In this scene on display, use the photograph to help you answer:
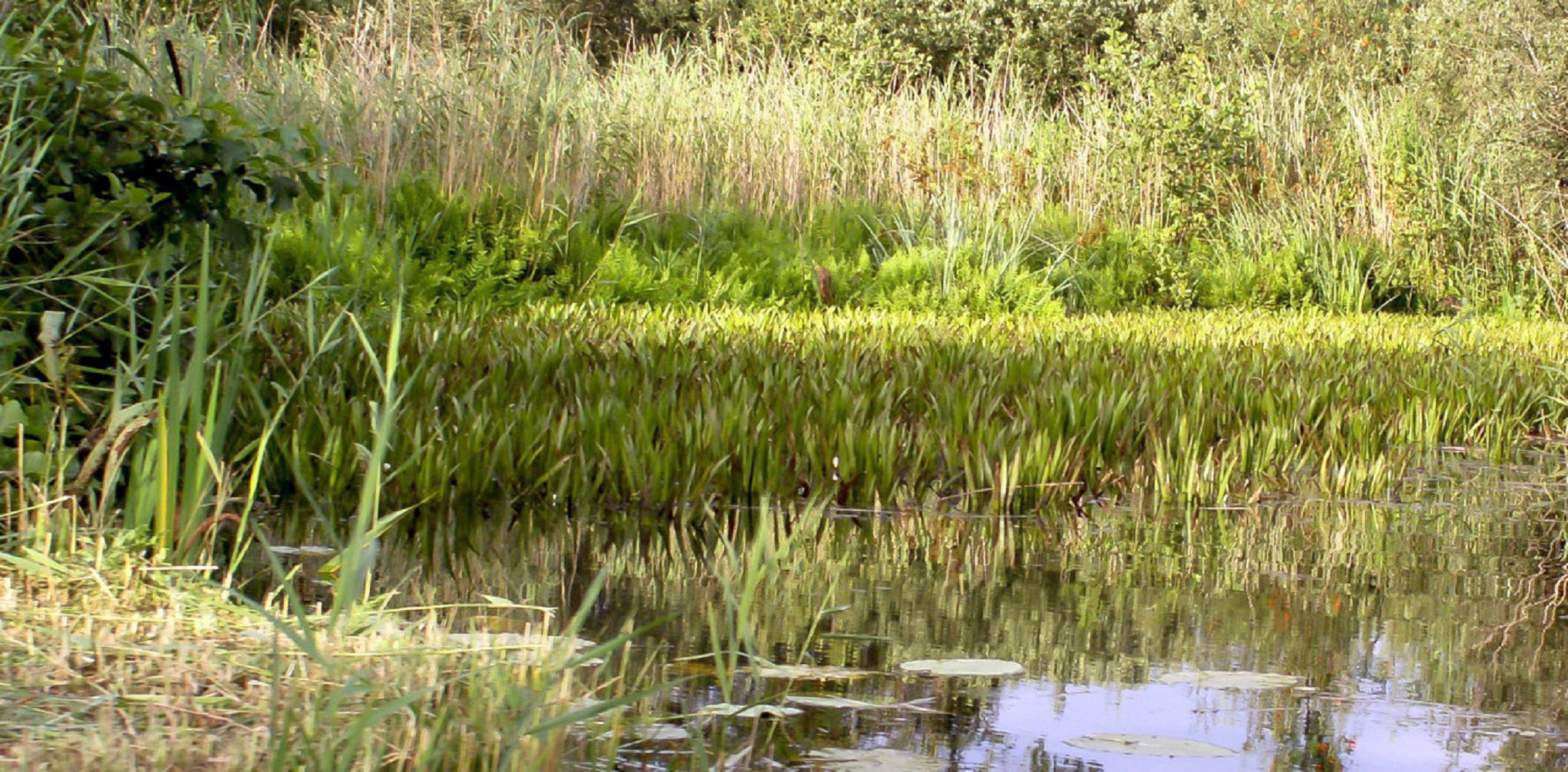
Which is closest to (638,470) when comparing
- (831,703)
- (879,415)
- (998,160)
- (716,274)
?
(879,415)

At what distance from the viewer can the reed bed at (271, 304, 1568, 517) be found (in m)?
3.98

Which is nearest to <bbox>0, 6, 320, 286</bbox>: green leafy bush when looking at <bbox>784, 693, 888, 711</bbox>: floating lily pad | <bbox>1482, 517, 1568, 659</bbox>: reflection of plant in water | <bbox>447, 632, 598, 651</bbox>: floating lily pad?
<bbox>447, 632, 598, 651</bbox>: floating lily pad

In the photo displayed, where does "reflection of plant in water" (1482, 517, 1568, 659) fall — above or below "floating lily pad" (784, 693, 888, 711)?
above

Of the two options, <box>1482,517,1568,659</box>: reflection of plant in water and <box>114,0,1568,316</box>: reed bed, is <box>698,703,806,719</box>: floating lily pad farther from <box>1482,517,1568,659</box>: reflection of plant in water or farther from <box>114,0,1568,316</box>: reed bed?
<box>114,0,1568,316</box>: reed bed

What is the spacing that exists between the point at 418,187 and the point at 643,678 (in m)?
6.60

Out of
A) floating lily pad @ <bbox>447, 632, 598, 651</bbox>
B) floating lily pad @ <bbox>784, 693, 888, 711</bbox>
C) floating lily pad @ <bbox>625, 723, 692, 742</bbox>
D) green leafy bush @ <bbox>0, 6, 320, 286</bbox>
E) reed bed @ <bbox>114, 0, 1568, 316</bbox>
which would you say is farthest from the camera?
reed bed @ <bbox>114, 0, 1568, 316</bbox>

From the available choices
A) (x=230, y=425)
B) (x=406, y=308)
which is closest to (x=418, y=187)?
(x=406, y=308)

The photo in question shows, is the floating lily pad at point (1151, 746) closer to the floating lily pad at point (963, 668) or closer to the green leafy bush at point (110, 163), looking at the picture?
the floating lily pad at point (963, 668)

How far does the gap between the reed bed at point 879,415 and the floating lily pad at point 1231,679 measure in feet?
5.16

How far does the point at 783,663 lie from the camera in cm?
242

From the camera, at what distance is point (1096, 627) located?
273cm

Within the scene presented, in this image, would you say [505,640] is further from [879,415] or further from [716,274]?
[716,274]

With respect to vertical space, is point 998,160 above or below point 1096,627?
above

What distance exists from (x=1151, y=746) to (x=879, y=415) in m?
2.58
